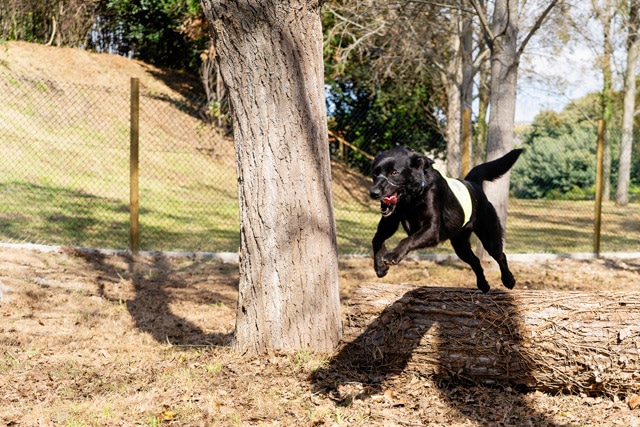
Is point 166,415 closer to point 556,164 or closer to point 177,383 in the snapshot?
point 177,383

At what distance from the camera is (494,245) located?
5.31 meters

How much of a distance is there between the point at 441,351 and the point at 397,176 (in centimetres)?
114

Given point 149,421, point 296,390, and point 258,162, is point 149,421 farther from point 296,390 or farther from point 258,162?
point 258,162

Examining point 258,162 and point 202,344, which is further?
point 202,344

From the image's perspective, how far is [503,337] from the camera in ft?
13.2

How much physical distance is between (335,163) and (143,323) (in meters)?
8.90

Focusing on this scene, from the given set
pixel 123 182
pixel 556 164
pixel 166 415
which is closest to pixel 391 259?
pixel 166 415

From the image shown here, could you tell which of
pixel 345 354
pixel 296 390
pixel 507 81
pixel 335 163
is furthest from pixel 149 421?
pixel 335 163

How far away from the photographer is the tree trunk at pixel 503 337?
3865 millimetres

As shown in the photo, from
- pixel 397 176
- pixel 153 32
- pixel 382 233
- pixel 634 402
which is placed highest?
pixel 153 32

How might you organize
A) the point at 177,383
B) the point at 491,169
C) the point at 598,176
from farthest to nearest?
the point at 598,176
the point at 491,169
the point at 177,383

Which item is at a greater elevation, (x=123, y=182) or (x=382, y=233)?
(x=382, y=233)

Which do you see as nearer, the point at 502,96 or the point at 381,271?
the point at 381,271

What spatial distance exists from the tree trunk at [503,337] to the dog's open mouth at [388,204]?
1.76 feet
